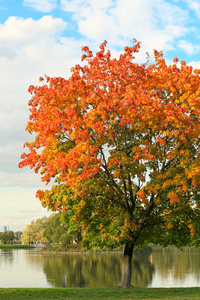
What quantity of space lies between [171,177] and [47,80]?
30.5 ft

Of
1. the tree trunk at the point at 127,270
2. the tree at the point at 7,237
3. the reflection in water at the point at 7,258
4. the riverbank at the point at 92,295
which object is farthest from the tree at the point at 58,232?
the tree at the point at 7,237

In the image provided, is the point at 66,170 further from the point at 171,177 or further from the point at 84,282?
the point at 84,282

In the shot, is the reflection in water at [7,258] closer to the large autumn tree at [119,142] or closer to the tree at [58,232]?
the tree at [58,232]

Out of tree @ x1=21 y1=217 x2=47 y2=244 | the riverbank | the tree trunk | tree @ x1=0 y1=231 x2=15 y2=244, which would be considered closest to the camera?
the riverbank

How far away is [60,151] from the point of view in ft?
71.7

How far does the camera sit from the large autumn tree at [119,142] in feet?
64.8

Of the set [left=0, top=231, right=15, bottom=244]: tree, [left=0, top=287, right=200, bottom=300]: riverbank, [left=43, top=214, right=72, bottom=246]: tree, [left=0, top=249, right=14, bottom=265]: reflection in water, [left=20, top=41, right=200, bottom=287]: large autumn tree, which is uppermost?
[left=20, top=41, right=200, bottom=287]: large autumn tree

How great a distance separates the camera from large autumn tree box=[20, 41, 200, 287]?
19.8 m

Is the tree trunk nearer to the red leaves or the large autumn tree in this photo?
the large autumn tree

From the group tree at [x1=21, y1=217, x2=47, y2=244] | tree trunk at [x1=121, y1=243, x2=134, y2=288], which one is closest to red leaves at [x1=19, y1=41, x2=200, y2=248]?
tree trunk at [x1=121, y1=243, x2=134, y2=288]

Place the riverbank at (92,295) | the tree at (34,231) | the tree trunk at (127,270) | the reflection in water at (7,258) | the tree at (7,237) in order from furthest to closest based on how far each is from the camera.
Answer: the tree at (7,237) < the tree at (34,231) < the reflection in water at (7,258) < the tree trunk at (127,270) < the riverbank at (92,295)

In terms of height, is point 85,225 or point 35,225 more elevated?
point 85,225

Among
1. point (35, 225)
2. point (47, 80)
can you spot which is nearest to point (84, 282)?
point (47, 80)

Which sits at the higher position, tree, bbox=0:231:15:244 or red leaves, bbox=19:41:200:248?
red leaves, bbox=19:41:200:248
